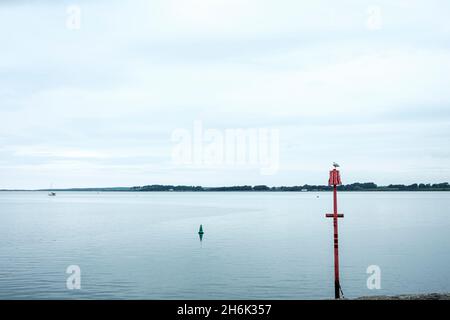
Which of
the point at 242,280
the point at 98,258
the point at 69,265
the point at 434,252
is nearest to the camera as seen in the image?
the point at 242,280

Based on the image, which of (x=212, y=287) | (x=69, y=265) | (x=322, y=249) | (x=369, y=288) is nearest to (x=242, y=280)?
(x=212, y=287)

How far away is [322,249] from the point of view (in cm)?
6034

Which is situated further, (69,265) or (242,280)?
(69,265)
